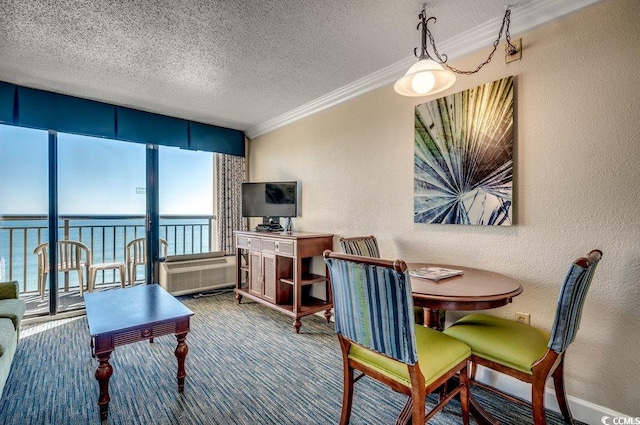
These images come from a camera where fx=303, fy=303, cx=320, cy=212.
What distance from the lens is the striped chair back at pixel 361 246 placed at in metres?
2.53

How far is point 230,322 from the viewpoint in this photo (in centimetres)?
327

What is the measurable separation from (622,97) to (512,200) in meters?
0.76

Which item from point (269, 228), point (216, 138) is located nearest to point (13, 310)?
point (269, 228)

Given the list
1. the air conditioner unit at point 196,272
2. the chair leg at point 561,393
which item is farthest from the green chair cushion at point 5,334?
the chair leg at point 561,393

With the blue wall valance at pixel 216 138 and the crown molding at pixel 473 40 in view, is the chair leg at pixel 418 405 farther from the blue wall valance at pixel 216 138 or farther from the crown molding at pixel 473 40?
the blue wall valance at pixel 216 138

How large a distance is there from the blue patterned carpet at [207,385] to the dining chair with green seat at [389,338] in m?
0.41

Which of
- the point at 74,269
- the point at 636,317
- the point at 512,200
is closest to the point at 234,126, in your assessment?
the point at 74,269

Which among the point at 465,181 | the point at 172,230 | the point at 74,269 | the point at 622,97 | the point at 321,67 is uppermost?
the point at 321,67

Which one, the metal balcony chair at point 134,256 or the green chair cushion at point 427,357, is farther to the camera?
the metal balcony chair at point 134,256

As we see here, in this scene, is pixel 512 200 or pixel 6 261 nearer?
pixel 512 200

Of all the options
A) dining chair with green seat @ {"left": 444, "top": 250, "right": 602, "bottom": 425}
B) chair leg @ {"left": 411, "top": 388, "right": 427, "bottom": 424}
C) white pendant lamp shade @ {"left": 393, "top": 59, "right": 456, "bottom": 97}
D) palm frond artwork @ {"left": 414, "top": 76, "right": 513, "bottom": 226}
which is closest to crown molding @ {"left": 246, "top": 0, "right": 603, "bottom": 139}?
palm frond artwork @ {"left": 414, "top": 76, "right": 513, "bottom": 226}

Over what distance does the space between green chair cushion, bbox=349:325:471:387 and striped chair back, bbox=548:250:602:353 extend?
40 cm

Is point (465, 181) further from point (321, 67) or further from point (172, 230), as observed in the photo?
point (172, 230)

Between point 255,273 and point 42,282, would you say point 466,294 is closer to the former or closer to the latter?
point 255,273
